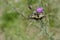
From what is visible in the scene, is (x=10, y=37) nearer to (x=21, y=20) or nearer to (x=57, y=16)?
(x=21, y=20)

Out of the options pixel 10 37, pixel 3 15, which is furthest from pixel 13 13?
pixel 10 37

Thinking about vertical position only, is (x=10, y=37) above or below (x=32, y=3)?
below

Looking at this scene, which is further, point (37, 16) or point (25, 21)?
point (25, 21)

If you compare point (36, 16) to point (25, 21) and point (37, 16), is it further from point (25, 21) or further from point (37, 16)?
point (25, 21)

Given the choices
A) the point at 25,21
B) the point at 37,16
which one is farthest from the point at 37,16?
the point at 25,21

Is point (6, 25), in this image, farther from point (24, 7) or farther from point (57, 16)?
point (57, 16)

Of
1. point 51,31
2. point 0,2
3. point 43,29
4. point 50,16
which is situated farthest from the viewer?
point 0,2

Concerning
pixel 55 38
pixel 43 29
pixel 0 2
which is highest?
pixel 0 2

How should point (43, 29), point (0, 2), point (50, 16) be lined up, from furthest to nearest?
1. point (0, 2)
2. point (50, 16)
3. point (43, 29)

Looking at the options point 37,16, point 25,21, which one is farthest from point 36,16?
point 25,21

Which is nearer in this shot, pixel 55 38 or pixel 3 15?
pixel 55 38

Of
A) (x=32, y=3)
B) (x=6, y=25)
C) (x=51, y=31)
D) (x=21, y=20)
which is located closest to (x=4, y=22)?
(x=6, y=25)
